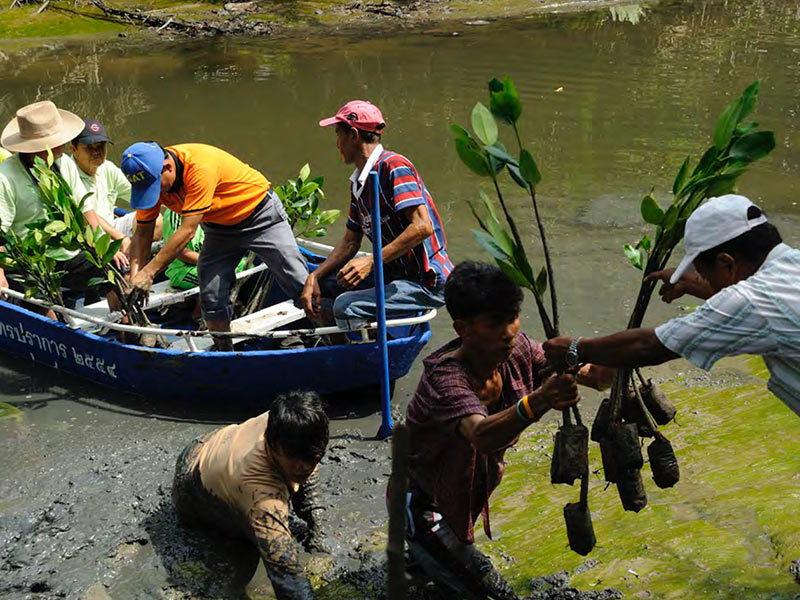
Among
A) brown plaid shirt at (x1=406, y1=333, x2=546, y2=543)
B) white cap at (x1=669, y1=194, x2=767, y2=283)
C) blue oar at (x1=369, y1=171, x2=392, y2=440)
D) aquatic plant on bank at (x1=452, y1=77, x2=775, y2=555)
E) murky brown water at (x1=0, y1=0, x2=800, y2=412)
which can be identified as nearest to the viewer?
white cap at (x1=669, y1=194, x2=767, y2=283)

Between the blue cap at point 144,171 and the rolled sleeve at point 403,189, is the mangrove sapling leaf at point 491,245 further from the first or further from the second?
the blue cap at point 144,171

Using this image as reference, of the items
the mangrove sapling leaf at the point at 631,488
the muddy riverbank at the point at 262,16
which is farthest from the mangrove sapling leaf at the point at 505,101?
the muddy riverbank at the point at 262,16

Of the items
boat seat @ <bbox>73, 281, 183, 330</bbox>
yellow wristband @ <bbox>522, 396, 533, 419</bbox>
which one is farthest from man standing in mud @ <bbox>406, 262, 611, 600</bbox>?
boat seat @ <bbox>73, 281, 183, 330</bbox>

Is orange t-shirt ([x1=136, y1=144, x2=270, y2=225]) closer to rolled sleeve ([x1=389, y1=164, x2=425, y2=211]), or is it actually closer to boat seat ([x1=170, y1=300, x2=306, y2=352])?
boat seat ([x1=170, y1=300, x2=306, y2=352])

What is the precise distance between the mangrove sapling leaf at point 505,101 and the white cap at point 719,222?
3.03 ft

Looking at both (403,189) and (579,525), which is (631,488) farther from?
(403,189)

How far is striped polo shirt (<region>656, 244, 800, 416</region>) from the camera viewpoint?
2846 mm

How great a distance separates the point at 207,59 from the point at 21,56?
12.7 feet

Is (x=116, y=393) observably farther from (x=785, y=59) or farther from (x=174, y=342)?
(x=785, y=59)

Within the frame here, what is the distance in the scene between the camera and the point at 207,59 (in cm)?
1808

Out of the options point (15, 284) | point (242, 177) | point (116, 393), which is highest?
point (242, 177)

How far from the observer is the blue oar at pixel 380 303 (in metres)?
5.64

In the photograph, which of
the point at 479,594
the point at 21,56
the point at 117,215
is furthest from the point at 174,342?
the point at 21,56

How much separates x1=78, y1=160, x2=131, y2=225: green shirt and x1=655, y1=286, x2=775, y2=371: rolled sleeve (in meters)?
5.67
